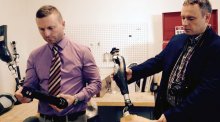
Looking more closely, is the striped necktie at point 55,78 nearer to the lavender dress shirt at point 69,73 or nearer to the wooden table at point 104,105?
the lavender dress shirt at point 69,73

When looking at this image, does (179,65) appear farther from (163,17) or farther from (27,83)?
(163,17)

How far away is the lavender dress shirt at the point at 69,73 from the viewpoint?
71.1 inches

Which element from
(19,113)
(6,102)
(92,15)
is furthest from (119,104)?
(92,15)

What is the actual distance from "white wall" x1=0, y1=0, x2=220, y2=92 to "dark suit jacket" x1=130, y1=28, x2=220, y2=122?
1.41 meters

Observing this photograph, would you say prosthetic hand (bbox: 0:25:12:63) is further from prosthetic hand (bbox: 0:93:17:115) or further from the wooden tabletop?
the wooden tabletop

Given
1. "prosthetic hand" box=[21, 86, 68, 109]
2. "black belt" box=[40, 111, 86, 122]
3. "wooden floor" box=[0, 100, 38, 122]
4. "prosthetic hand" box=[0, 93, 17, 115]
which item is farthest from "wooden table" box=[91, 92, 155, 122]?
"prosthetic hand" box=[21, 86, 68, 109]

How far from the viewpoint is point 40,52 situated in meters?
1.91

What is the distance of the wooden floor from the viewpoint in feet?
7.27

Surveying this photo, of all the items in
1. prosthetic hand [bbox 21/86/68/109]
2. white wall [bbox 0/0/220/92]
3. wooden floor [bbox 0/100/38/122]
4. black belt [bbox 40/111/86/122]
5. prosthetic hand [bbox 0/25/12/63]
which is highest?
white wall [bbox 0/0/220/92]

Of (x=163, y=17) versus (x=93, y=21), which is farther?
(x=93, y=21)

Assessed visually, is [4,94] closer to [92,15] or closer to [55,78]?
[55,78]

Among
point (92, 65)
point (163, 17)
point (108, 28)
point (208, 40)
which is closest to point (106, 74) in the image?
point (108, 28)

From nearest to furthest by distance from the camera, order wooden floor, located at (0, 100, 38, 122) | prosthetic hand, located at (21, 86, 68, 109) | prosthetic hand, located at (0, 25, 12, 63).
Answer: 1. prosthetic hand, located at (21, 86, 68, 109)
2. wooden floor, located at (0, 100, 38, 122)
3. prosthetic hand, located at (0, 25, 12, 63)

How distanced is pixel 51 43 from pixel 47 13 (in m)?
0.21
